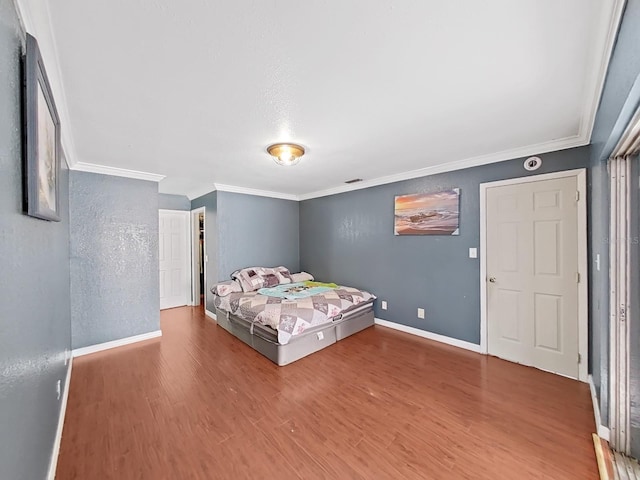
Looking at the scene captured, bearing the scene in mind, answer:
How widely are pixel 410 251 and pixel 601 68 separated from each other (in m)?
2.64

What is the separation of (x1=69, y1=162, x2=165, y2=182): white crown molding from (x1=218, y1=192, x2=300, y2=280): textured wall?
102 cm

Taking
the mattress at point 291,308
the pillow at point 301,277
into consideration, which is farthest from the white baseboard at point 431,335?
the pillow at point 301,277

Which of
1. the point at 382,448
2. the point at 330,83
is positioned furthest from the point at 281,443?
the point at 330,83

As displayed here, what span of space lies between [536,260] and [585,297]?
0.49 m

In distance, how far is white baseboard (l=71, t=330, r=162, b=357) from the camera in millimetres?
3143

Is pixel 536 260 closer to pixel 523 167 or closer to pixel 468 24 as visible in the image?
pixel 523 167

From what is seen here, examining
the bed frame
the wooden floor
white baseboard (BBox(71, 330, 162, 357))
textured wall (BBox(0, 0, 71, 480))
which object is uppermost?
textured wall (BBox(0, 0, 71, 480))

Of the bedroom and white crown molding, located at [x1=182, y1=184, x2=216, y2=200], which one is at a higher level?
white crown molding, located at [x1=182, y1=184, x2=216, y2=200]

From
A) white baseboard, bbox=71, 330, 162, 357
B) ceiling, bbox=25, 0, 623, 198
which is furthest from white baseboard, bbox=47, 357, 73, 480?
ceiling, bbox=25, 0, 623, 198

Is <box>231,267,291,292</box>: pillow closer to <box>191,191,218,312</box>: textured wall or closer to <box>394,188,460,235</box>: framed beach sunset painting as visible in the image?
<box>191,191,218,312</box>: textured wall

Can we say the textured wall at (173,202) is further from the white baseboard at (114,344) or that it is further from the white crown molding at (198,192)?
the white baseboard at (114,344)

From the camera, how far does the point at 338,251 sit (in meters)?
4.88

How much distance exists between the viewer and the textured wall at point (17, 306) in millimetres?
855

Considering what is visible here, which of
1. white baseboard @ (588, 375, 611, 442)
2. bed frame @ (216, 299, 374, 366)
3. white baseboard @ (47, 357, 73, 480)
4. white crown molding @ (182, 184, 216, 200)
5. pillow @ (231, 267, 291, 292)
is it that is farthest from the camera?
white crown molding @ (182, 184, 216, 200)
